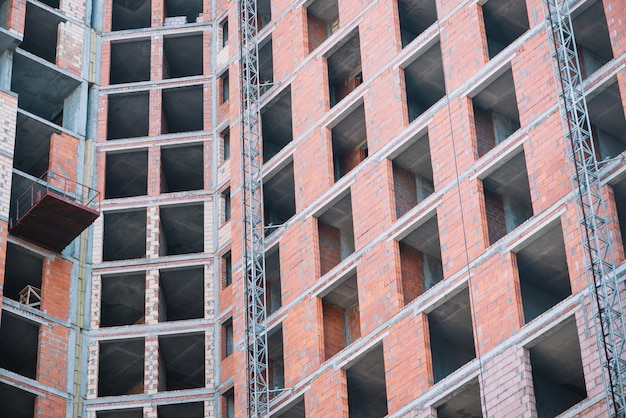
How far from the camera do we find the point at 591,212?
41875mm

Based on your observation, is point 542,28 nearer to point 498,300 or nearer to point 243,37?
point 498,300

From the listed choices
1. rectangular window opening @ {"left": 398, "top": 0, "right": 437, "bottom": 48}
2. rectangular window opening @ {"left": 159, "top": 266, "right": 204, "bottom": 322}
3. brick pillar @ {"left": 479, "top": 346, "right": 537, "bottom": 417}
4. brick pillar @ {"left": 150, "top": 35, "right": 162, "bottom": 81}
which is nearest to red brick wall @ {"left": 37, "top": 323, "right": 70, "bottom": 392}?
rectangular window opening @ {"left": 159, "top": 266, "right": 204, "bottom": 322}

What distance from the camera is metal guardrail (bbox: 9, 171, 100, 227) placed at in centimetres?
5997

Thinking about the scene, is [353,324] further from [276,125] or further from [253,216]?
[276,125]

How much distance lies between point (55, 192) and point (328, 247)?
14.1 metres

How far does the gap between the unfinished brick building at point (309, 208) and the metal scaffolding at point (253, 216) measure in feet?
1.99

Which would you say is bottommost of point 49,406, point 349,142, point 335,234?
point 49,406

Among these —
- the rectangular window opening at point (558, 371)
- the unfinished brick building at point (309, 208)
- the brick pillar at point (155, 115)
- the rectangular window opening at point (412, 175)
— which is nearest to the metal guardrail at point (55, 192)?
the unfinished brick building at point (309, 208)

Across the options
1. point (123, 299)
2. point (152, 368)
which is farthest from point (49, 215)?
point (152, 368)

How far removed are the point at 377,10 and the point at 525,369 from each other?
18893 mm

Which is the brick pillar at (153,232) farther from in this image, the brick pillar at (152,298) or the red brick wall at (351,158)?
the red brick wall at (351,158)

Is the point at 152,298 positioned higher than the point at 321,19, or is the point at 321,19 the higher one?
the point at 321,19

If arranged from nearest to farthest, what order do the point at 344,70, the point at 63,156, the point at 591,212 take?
1. the point at 591,212
2. the point at 344,70
3. the point at 63,156

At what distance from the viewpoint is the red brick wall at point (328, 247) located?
53.5 m
